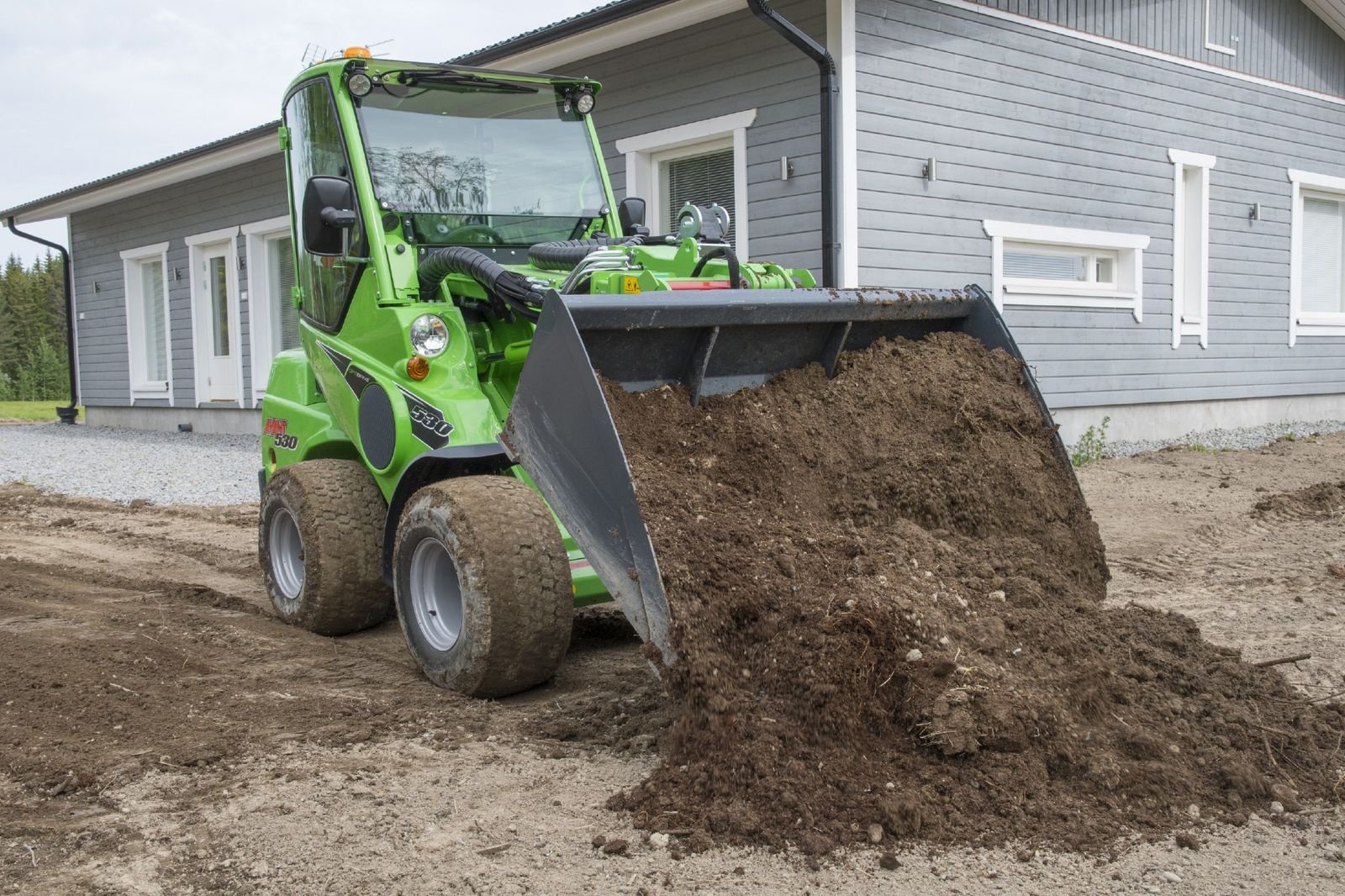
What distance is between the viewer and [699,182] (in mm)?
10477

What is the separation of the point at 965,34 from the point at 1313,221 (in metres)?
7.20

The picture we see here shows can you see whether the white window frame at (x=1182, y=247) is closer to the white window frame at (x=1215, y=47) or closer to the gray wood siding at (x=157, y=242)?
the white window frame at (x=1215, y=47)

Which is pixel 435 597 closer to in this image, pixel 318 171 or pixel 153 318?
pixel 318 171

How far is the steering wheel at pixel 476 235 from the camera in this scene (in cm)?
505

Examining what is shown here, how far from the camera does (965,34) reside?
10.3 metres

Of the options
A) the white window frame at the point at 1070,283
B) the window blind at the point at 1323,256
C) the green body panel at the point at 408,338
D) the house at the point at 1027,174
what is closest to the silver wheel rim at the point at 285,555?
the green body panel at the point at 408,338

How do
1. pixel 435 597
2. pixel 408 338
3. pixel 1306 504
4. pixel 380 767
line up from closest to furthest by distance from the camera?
1. pixel 380 767
2. pixel 435 597
3. pixel 408 338
4. pixel 1306 504

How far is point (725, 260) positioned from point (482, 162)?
1.29m

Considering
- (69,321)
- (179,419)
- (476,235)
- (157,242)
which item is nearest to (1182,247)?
(476,235)

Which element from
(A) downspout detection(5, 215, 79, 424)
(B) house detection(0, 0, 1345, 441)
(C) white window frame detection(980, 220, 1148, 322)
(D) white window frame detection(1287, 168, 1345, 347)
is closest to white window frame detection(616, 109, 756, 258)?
(B) house detection(0, 0, 1345, 441)

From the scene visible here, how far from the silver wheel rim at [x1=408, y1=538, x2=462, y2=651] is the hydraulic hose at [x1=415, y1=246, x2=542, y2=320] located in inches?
38.6

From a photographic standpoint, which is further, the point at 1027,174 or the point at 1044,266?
the point at 1044,266

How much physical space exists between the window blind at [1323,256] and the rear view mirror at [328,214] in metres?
13.4

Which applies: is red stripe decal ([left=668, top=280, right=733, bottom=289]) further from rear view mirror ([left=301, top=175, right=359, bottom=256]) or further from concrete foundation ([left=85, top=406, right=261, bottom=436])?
concrete foundation ([left=85, top=406, right=261, bottom=436])
